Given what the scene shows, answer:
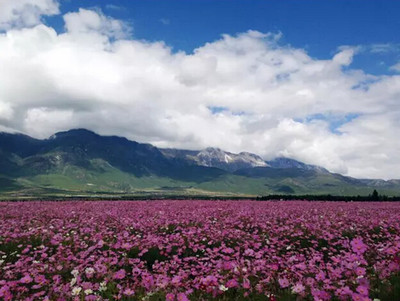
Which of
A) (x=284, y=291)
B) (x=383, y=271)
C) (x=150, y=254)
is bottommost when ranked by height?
(x=150, y=254)

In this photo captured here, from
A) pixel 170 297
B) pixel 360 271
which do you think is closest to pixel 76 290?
pixel 170 297

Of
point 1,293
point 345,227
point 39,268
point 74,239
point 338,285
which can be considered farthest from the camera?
point 345,227

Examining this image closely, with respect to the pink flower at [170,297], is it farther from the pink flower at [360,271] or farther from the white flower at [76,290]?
the pink flower at [360,271]

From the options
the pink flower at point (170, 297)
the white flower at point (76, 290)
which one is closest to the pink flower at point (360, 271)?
the pink flower at point (170, 297)

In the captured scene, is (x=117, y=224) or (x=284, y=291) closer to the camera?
(x=284, y=291)

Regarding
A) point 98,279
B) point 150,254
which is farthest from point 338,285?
point 150,254

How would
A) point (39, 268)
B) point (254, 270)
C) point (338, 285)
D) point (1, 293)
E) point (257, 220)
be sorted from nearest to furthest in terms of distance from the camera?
point (338, 285) → point (1, 293) → point (254, 270) → point (39, 268) → point (257, 220)

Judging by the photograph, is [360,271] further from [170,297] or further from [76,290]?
[76,290]

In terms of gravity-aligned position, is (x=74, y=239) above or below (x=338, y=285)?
below

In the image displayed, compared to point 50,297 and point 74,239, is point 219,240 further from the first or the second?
point 50,297

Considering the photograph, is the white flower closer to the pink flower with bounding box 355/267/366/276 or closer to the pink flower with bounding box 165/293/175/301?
the pink flower with bounding box 165/293/175/301

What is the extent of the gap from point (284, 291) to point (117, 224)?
33.2 ft

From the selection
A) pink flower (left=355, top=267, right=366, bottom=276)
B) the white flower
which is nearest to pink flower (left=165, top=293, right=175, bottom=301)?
the white flower

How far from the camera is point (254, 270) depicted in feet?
20.7
